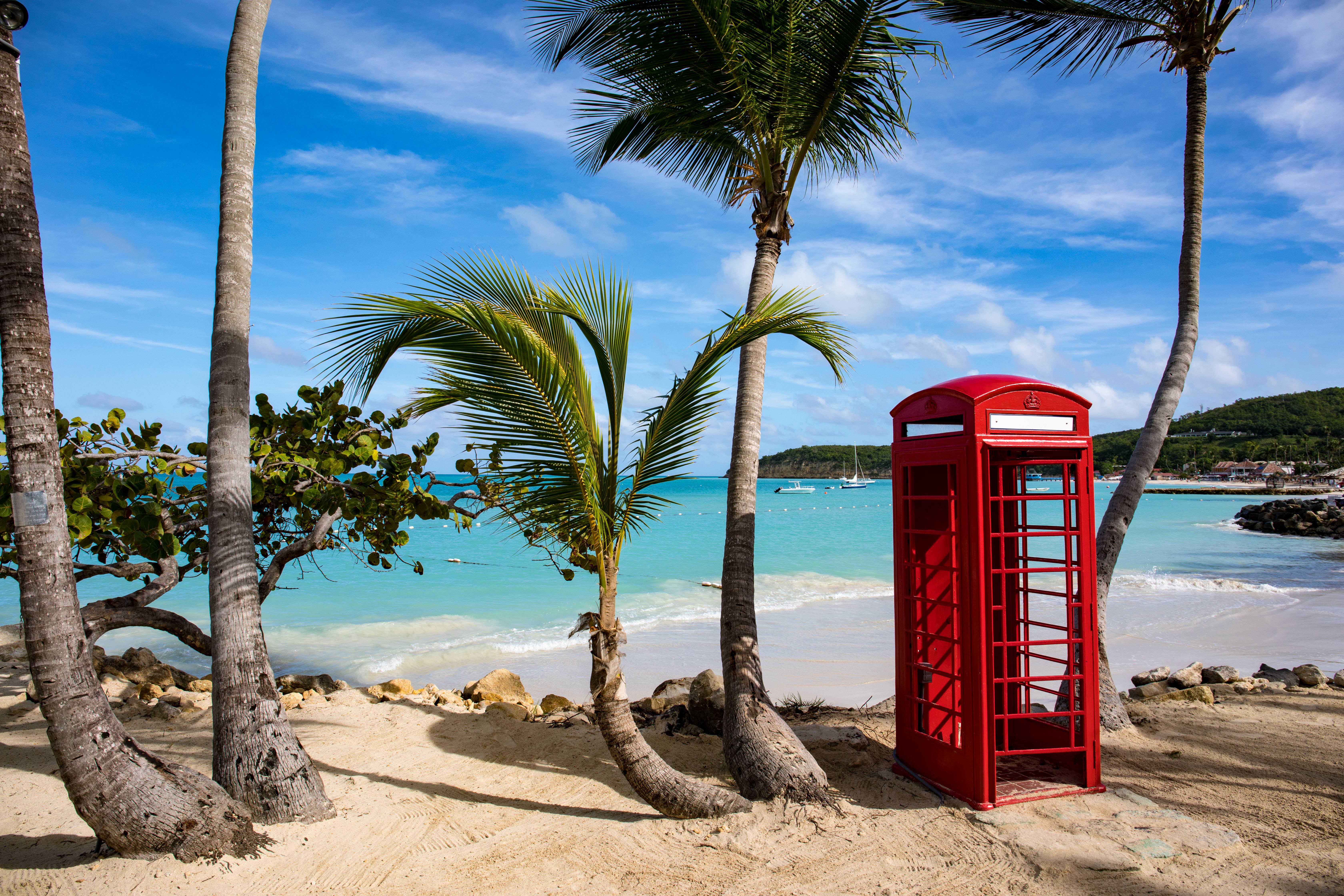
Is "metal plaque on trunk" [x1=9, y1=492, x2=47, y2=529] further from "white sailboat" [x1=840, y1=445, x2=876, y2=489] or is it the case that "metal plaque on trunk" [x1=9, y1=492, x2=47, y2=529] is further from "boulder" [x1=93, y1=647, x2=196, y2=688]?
"white sailboat" [x1=840, y1=445, x2=876, y2=489]

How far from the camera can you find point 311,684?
8.38m

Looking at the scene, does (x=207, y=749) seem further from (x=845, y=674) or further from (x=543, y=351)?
(x=845, y=674)

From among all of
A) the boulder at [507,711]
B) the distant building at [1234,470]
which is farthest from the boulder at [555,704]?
the distant building at [1234,470]

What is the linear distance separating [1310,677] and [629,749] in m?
8.34

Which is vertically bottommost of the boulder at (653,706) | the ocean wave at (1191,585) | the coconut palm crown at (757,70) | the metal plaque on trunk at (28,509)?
the ocean wave at (1191,585)

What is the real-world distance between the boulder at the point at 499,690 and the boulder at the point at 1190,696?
6.61 metres

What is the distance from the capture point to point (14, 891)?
11.1 feet

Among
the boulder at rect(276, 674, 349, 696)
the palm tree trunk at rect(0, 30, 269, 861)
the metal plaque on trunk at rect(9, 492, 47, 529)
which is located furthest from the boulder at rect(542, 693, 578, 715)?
the metal plaque on trunk at rect(9, 492, 47, 529)

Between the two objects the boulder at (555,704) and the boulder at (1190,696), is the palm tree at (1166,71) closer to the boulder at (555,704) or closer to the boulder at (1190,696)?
the boulder at (1190,696)

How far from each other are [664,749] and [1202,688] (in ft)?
19.1

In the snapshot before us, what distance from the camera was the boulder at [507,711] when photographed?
6656 millimetres

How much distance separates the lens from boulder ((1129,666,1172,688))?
8430mm

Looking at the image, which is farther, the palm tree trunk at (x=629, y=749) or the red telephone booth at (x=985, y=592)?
the red telephone booth at (x=985, y=592)

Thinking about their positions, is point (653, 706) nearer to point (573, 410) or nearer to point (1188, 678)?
point (573, 410)
